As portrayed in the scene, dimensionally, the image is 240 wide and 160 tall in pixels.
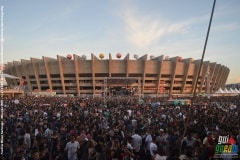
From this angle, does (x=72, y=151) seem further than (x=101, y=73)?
No

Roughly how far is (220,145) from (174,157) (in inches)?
70.1

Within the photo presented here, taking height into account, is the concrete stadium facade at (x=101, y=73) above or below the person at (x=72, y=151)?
above

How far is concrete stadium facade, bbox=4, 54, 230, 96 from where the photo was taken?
8331 centimetres

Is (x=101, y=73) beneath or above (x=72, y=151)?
above

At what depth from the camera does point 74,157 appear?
937 cm

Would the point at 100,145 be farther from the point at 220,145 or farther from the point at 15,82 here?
the point at 15,82

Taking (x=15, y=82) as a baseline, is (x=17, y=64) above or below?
above

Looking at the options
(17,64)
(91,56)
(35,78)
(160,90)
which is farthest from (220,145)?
(17,64)

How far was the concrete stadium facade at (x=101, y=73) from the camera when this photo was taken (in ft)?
273

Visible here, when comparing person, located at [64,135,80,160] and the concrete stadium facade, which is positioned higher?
the concrete stadium facade

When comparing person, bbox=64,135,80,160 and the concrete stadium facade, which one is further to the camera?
the concrete stadium facade

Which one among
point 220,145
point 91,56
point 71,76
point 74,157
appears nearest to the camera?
point 220,145

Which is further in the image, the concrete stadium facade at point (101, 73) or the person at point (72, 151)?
the concrete stadium facade at point (101, 73)

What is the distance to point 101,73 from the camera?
85.4 meters
